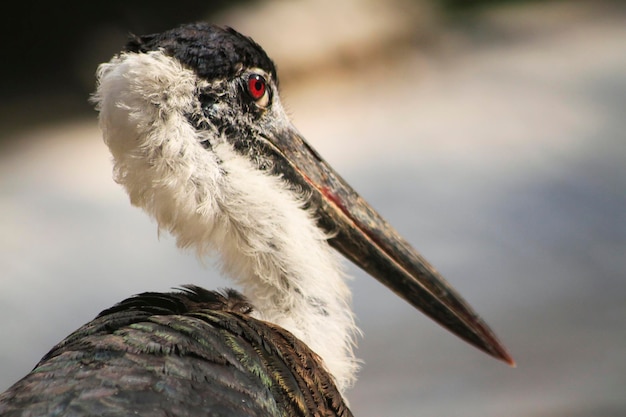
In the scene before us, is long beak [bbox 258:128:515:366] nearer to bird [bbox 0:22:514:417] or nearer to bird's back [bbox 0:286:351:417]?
bird [bbox 0:22:514:417]

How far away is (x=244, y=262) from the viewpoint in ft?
3.68

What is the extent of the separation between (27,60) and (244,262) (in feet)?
6.44

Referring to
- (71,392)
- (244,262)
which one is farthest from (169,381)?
(244,262)

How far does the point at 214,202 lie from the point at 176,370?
1.12 feet

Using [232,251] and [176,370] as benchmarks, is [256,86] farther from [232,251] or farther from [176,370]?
[176,370]

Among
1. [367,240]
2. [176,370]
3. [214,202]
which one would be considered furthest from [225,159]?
[176,370]

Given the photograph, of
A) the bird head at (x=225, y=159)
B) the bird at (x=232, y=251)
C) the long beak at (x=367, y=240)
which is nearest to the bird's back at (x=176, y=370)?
the bird at (x=232, y=251)

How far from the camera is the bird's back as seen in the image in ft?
2.48

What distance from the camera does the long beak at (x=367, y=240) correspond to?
124cm

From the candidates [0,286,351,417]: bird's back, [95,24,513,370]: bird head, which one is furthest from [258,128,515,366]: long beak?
[0,286,351,417]: bird's back

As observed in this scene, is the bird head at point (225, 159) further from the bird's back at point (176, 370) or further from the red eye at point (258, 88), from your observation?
the bird's back at point (176, 370)

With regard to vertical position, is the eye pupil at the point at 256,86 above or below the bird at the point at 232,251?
above

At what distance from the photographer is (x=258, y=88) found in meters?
1.22

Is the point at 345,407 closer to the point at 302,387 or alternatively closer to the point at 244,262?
the point at 302,387
